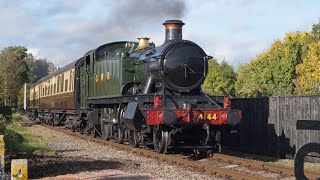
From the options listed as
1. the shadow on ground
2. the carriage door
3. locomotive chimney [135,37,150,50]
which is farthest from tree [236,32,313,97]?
the shadow on ground

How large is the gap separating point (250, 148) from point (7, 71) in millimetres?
55892

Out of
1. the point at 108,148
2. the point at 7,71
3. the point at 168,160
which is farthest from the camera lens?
the point at 7,71

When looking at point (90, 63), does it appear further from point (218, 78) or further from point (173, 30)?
point (218, 78)

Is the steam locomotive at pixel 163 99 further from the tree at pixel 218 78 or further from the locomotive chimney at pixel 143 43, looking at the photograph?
the tree at pixel 218 78

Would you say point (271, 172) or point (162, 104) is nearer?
point (271, 172)

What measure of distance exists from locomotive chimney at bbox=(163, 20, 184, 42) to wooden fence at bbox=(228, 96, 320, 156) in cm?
332

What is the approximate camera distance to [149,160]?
39.7 ft

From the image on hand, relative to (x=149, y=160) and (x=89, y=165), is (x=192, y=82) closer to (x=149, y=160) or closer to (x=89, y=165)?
(x=149, y=160)

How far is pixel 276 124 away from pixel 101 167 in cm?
575

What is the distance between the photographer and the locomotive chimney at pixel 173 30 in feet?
44.7

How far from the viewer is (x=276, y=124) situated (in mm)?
13555

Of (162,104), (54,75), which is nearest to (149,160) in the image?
(162,104)

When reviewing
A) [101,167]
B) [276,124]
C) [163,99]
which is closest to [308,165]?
[276,124]

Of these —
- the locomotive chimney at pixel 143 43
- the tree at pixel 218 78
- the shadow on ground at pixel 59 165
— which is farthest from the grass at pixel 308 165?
the tree at pixel 218 78
